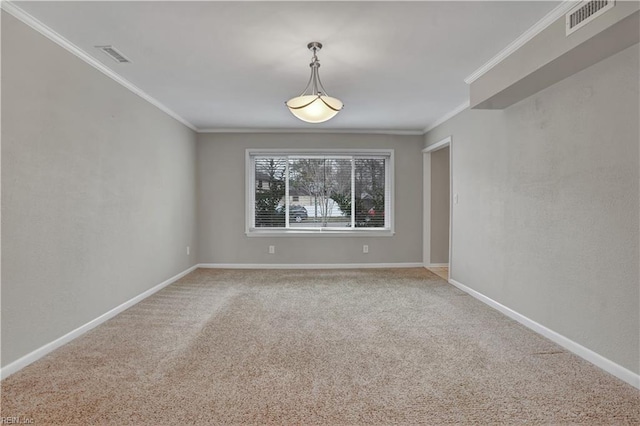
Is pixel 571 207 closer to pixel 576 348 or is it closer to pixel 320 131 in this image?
pixel 576 348

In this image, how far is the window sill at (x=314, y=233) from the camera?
5914 mm

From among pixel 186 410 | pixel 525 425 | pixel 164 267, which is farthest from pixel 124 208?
pixel 525 425

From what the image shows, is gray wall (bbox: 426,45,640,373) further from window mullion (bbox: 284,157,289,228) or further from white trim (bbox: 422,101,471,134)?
window mullion (bbox: 284,157,289,228)

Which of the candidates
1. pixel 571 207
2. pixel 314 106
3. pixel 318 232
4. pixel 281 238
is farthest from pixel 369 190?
pixel 571 207

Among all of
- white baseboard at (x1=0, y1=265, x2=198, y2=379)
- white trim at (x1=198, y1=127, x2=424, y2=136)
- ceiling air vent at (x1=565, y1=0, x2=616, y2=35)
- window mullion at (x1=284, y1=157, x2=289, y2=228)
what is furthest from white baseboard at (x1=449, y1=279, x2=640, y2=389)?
white baseboard at (x1=0, y1=265, x2=198, y2=379)

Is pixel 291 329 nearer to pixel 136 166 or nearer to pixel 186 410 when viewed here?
pixel 186 410

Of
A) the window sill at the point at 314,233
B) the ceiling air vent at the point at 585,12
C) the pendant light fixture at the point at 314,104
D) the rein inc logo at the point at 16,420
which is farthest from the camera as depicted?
the window sill at the point at 314,233

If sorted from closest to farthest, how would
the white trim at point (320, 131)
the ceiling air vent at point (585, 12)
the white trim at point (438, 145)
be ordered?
the ceiling air vent at point (585, 12) < the white trim at point (438, 145) < the white trim at point (320, 131)

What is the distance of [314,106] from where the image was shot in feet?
9.90

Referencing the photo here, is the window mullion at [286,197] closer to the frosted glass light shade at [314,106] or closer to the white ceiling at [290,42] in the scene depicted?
the white ceiling at [290,42]

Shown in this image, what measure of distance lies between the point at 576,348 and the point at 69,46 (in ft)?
14.9

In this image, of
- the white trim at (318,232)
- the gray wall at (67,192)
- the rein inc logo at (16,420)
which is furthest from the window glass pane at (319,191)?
the rein inc logo at (16,420)

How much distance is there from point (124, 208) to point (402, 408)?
127 inches

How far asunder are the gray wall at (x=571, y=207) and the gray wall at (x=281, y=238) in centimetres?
198
